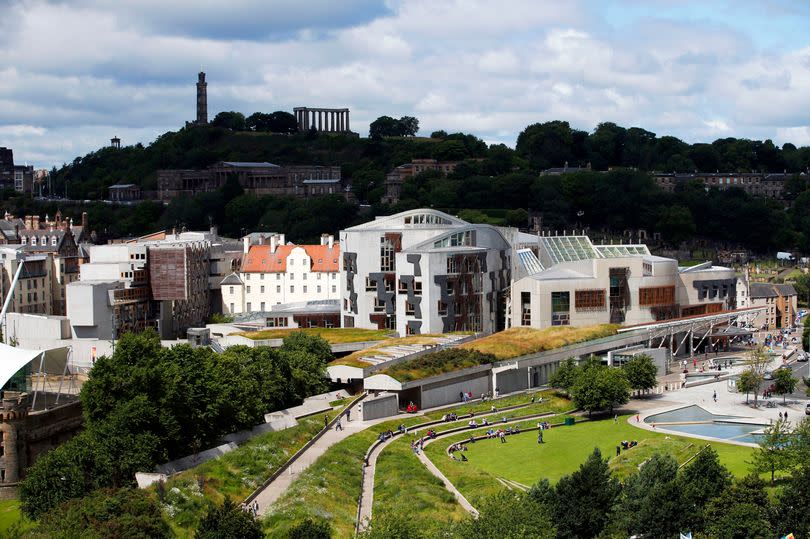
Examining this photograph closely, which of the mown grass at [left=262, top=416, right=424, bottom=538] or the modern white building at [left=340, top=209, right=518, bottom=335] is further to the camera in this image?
the modern white building at [left=340, top=209, right=518, bottom=335]

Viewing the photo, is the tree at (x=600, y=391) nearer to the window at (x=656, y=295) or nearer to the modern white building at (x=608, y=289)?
the modern white building at (x=608, y=289)

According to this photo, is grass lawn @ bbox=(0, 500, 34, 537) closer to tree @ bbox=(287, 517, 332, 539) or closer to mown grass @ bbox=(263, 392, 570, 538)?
mown grass @ bbox=(263, 392, 570, 538)

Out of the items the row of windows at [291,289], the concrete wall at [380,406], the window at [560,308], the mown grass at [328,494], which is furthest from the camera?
the row of windows at [291,289]

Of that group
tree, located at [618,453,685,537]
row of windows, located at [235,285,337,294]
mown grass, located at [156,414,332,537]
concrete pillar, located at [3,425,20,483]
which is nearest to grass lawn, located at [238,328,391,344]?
row of windows, located at [235,285,337,294]

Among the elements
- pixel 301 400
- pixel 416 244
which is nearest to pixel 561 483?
pixel 301 400

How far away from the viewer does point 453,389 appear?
83.0m

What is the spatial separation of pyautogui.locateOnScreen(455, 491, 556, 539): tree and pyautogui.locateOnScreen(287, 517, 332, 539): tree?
15.7 feet

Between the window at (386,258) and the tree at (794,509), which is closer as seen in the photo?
the tree at (794,509)

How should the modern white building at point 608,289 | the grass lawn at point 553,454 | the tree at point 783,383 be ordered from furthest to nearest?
the modern white building at point 608,289 < the tree at point 783,383 < the grass lawn at point 553,454

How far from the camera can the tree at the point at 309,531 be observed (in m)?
48.2

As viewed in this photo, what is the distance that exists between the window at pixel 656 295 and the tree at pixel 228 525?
58.3 meters

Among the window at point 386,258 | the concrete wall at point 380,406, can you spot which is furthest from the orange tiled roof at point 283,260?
the concrete wall at point 380,406

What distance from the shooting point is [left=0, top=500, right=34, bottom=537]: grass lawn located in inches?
2293

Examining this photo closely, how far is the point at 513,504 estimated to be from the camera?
168 ft
